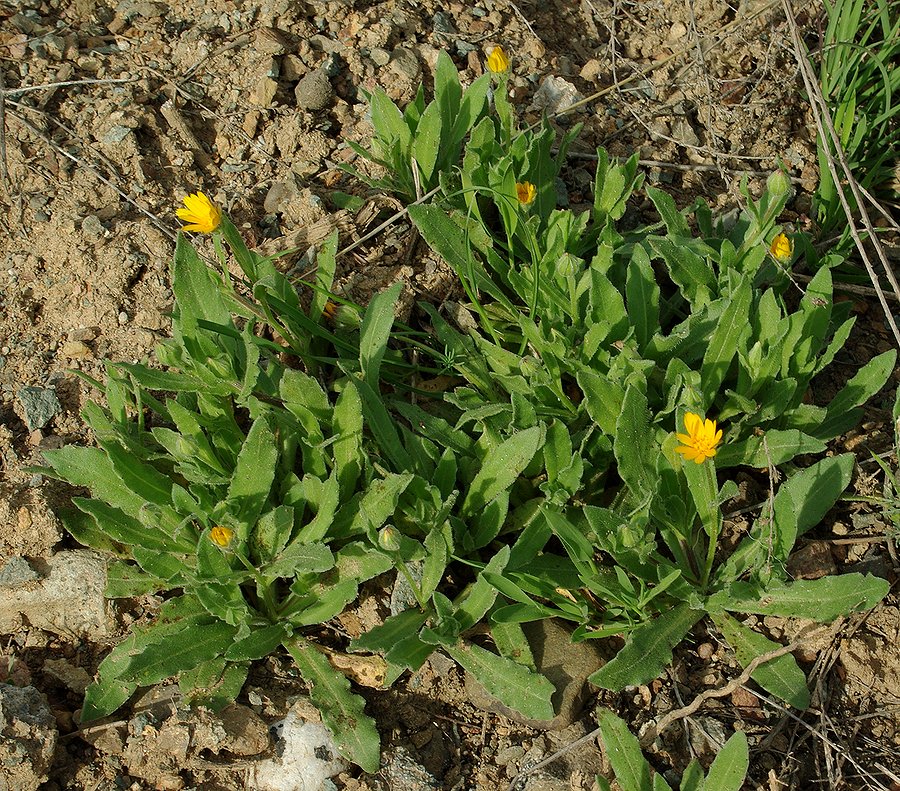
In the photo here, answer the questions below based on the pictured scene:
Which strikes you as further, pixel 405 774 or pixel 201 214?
pixel 201 214

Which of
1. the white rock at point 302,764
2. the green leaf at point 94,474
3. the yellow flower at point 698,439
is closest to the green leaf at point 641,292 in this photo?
the yellow flower at point 698,439

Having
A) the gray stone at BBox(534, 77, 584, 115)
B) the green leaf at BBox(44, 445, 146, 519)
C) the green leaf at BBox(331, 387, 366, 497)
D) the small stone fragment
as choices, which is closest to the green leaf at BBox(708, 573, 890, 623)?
the green leaf at BBox(331, 387, 366, 497)

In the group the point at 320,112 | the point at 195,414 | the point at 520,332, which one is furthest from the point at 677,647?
the point at 320,112

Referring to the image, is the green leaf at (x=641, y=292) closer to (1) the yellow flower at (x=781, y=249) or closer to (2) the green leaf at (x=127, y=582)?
(1) the yellow flower at (x=781, y=249)

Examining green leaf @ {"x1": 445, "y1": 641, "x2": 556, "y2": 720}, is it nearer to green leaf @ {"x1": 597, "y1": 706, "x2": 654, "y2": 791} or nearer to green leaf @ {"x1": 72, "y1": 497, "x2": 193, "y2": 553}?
green leaf @ {"x1": 597, "y1": 706, "x2": 654, "y2": 791}

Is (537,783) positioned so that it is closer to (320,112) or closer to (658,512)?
(658,512)

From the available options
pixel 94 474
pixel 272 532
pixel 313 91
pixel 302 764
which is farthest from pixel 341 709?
pixel 313 91

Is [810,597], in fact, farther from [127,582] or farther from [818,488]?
[127,582]
